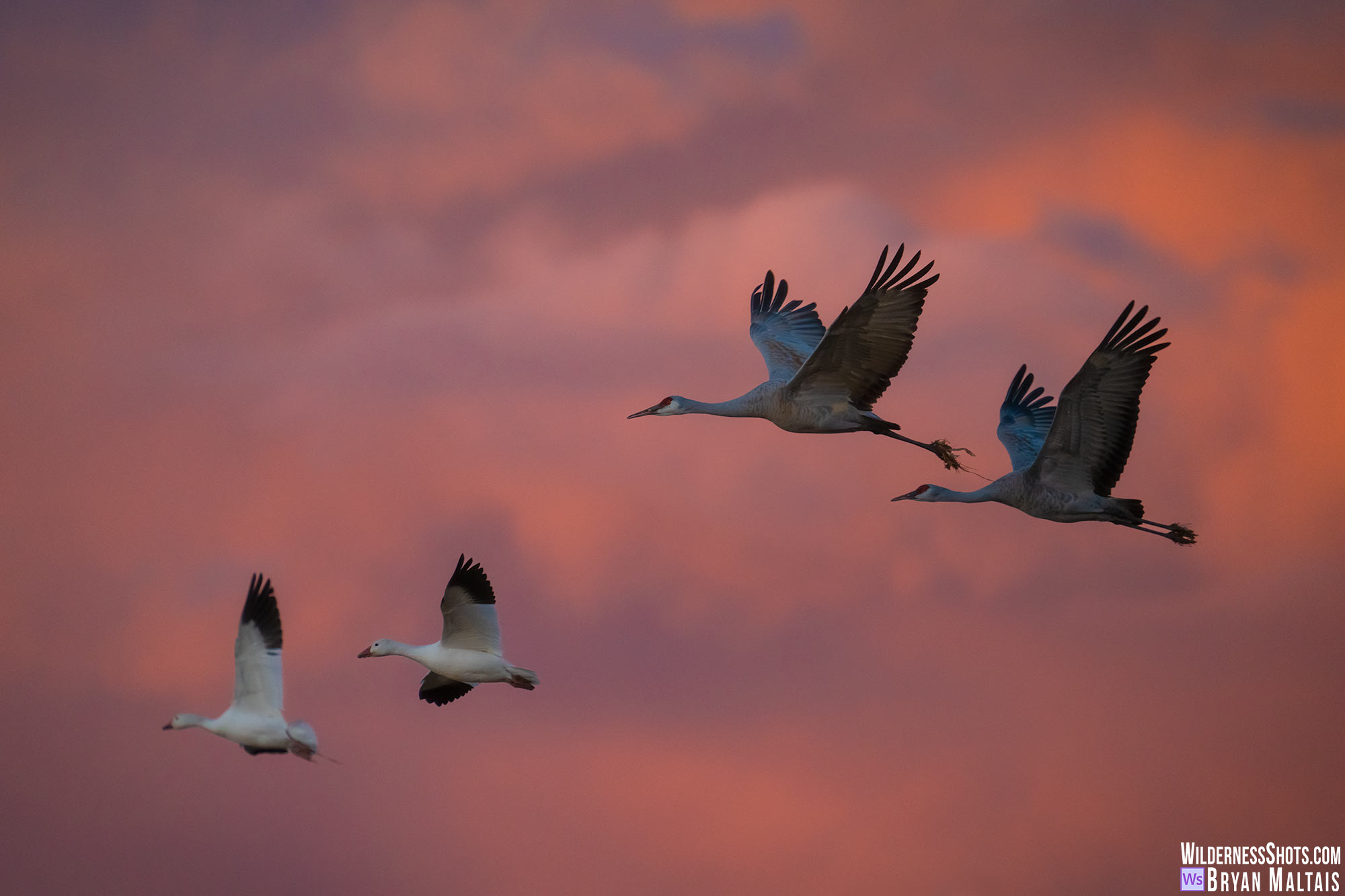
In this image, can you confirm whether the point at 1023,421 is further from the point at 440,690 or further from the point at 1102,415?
the point at 440,690

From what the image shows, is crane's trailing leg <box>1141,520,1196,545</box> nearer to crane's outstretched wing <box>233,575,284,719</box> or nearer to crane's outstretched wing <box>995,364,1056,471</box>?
crane's outstretched wing <box>995,364,1056,471</box>

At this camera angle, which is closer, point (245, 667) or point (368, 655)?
point (245, 667)

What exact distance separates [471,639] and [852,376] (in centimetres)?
574

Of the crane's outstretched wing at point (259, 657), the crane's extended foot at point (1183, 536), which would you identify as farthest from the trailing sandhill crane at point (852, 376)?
the crane's outstretched wing at point (259, 657)

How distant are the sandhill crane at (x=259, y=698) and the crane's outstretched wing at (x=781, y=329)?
26.8 feet

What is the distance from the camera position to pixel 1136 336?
18.7 metres

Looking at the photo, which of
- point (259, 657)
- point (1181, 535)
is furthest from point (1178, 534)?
point (259, 657)

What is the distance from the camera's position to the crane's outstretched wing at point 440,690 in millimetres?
21328

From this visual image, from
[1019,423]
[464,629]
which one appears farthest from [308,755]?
[1019,423]

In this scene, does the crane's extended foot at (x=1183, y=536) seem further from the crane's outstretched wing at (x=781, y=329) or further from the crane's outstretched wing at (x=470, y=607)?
the crane's outstretched wing at (x=470, y=607)

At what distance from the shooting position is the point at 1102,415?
63.0ft

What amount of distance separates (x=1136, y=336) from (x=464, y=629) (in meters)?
8.83

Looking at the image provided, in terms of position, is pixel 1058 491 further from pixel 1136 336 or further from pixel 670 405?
pixel 670 405

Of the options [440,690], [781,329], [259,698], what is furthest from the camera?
[781,329]
